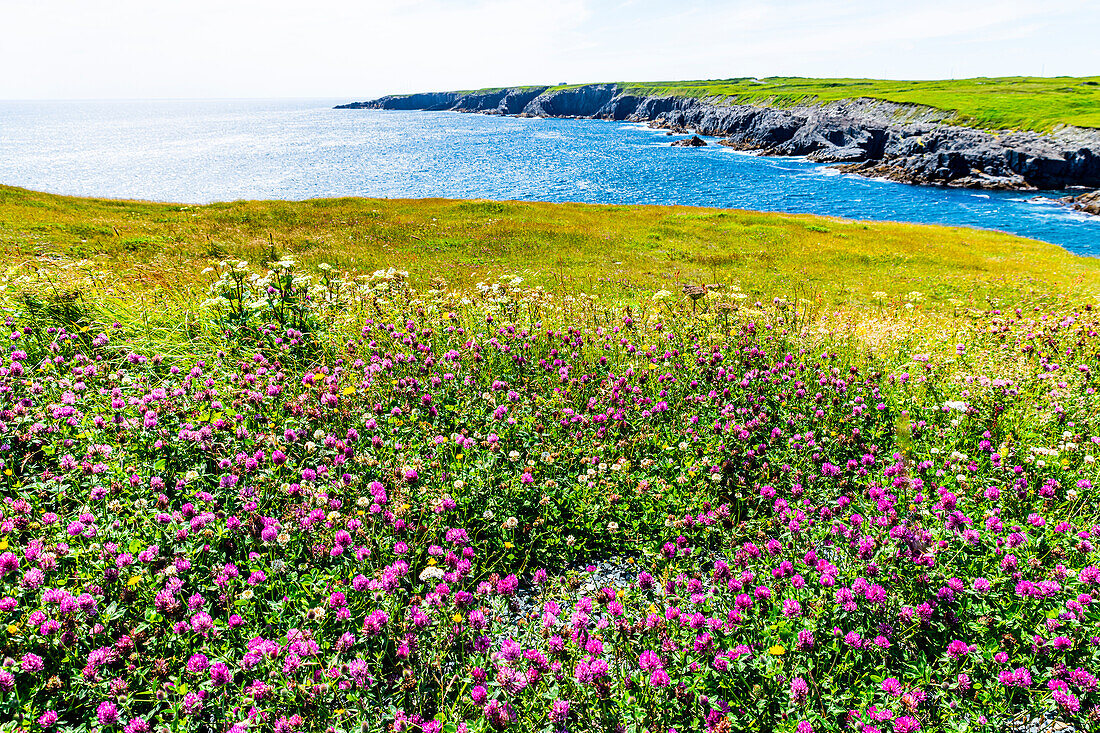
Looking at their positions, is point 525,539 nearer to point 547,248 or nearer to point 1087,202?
point 547,248

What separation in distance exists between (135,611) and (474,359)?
5.55m

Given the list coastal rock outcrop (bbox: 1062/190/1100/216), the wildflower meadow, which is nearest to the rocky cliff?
coastal rock outcrop (bbox: 1062/190/1100/216)

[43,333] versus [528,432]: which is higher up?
[43,333]

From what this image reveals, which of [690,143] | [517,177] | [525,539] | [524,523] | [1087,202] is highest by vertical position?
[690,143]

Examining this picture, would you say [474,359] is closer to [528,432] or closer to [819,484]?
[528,432]

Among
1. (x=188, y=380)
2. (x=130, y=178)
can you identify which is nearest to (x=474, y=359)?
(x=188, y=380)

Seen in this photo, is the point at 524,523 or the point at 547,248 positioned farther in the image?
the point at 547,248

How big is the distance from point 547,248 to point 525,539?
24727mm

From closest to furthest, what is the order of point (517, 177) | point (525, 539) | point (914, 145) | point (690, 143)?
point (525, 539), point (914, 145), point (517, 177), point (690, 143)

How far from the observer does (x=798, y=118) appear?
12481 cm

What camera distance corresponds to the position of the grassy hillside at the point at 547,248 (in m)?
21.3

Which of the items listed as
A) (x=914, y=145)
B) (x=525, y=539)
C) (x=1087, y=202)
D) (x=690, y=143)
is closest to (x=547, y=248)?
(x=525, y=539)

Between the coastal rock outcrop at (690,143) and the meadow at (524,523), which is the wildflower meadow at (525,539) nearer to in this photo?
the meadow at (524,523)

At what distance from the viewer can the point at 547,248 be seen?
95.2 feet
